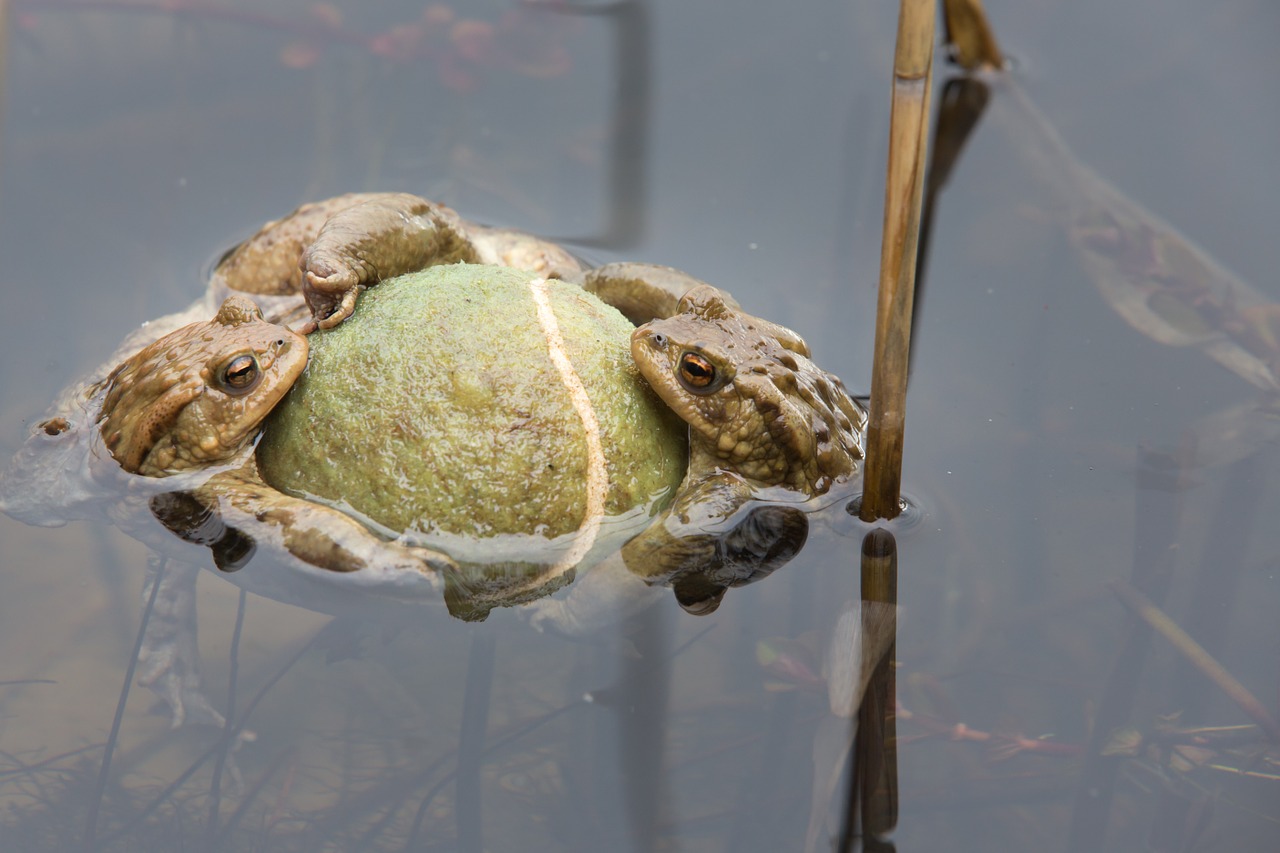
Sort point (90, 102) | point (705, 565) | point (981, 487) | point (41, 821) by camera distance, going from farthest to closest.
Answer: point (90, 102)
point (981, 487)
point (705, 565)
point (41, 821)

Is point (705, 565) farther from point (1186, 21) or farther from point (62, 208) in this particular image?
point (1186, 21)

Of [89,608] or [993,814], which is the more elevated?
[89,608]

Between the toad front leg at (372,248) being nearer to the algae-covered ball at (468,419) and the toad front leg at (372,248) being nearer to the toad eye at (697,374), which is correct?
the algae-covered ball at (468,419)

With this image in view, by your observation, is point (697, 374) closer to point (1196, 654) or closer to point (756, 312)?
point (756, 312)

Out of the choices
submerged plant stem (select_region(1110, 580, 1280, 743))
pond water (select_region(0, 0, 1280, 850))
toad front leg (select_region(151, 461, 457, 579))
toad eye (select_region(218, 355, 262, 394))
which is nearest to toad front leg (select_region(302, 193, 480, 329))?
toad eye (select_region(218, 355, 262, 394))

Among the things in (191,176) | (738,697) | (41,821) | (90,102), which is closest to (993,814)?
(738,697)

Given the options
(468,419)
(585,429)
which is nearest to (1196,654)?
(585,429)

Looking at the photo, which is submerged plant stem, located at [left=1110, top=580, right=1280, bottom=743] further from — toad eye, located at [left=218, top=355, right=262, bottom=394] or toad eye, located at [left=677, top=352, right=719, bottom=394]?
toad eye, located at [left=218, top=355, right=262, bottom=394]

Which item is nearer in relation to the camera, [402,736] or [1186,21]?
[402,736]

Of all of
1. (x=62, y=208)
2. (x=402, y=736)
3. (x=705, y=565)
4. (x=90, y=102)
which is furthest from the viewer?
(x=90, y=102)
